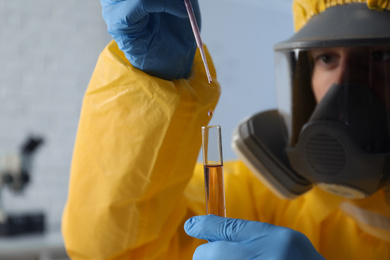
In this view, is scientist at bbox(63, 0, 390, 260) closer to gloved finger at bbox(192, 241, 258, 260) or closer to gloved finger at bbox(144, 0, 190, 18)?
gloved finger at bbox(144, 0, 190, 18)

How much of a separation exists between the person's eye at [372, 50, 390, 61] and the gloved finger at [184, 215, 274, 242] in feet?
1.67

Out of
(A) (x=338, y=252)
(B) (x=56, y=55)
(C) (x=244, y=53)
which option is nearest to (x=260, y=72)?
(C) (x=244, y=53)

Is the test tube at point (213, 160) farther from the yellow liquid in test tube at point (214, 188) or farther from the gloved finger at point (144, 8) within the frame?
the gloved finger at point (144, 8)

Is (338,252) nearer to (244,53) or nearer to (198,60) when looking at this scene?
(198,60)

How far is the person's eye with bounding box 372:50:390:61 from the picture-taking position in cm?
98

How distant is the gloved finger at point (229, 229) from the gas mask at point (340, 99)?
42cm

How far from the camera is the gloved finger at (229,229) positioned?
0.68 meters

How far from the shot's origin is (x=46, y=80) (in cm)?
293

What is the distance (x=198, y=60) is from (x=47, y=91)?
6.97 ft

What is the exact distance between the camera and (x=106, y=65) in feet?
3.15

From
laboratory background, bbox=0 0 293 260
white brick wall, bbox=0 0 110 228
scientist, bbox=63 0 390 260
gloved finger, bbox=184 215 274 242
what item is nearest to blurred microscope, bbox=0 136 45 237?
laboratory background, bbox=0 0 293 260

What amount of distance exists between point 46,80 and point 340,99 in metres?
2.33

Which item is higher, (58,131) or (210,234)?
(210,234)

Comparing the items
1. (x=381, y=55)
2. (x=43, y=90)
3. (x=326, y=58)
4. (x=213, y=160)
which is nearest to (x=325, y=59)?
(x=326, y=58)
